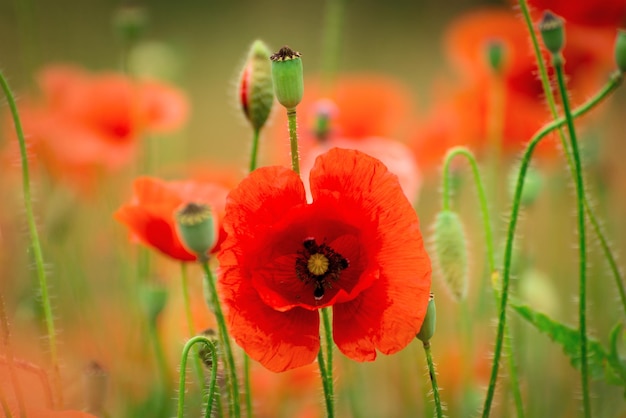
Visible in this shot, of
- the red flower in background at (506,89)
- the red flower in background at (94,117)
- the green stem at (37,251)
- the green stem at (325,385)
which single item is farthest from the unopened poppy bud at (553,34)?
the red flower in background at (94,117)

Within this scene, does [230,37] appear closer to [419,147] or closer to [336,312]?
[419,147]

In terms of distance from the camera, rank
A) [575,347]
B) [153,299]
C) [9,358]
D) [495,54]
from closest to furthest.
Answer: [9,358], [575,347], [153,299], [495,54]

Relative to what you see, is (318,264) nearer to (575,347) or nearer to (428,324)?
(428,324)

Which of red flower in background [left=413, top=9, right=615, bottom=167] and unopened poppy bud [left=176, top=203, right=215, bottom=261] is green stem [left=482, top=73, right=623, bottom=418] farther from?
red flower in background [left=413, top=9, right=615, bottom=167]

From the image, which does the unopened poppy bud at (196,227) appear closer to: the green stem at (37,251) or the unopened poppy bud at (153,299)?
the green stem at (37,251)

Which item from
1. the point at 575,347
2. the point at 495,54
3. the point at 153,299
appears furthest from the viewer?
the point at 495,54

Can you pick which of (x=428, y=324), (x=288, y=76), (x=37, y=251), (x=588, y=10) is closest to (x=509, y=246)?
(x=428, y=324)
